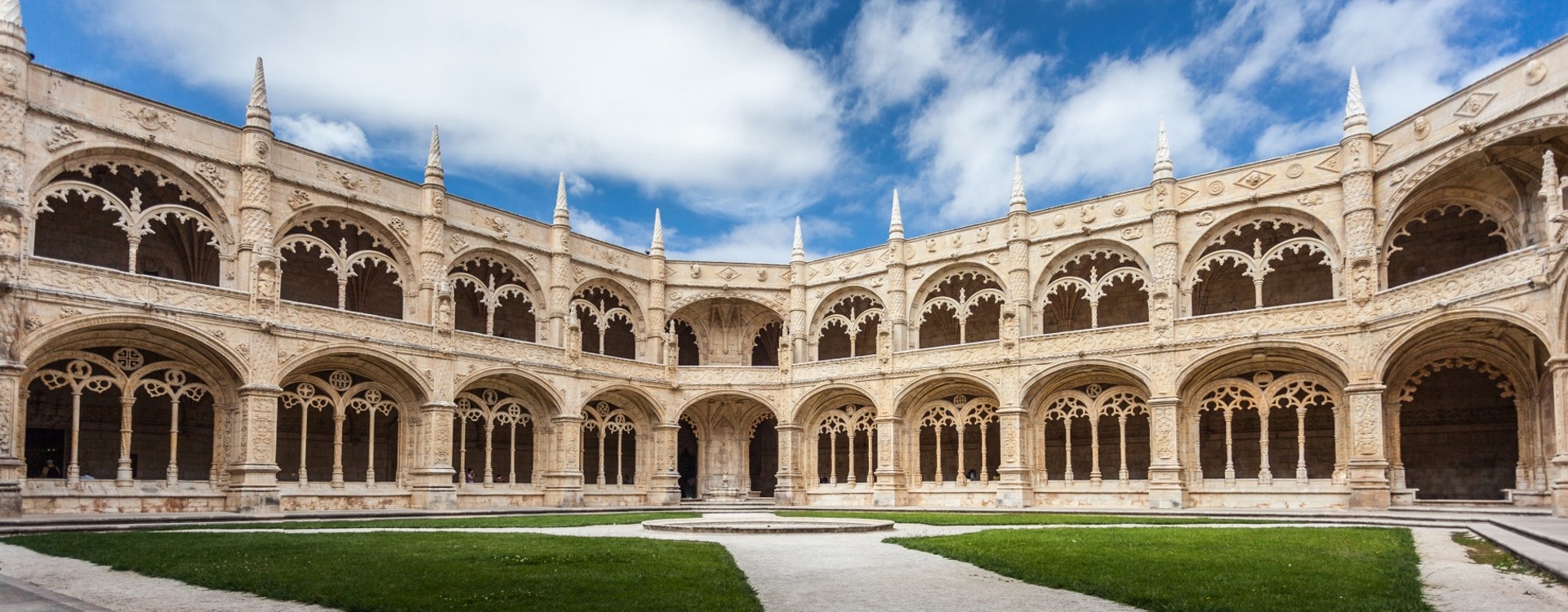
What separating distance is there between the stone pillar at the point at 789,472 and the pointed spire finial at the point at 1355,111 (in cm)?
2019

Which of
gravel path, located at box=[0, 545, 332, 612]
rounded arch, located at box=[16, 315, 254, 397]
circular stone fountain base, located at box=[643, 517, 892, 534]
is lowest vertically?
circular stone fountain base, located at box=[643, 517, 892, 534]

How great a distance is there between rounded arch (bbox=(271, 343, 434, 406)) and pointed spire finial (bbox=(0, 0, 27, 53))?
906cm

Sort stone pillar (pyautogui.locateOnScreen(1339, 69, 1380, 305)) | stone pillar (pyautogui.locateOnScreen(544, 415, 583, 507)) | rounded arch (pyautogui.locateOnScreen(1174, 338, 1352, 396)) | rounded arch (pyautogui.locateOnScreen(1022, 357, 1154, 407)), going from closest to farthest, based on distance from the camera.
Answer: stone pillar (pyautogui.locateOnScreen(1339, 69, 1380, 305))
rounded arch (pyautogui.locateOnScreen(1174, 338, 1352, 396))
rounded arch (pyautogui.locateOnScreen(1022, 357, 1154, 407))
stone pillar (pyautogui.locateOnScreen(544, 415, 583, 507))

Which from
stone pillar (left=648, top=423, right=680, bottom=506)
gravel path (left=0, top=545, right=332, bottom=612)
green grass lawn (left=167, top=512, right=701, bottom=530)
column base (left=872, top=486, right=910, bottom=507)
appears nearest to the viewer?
gravel path (left=0, top=545, right=332, bottom=612)

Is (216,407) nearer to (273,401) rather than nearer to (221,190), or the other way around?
(273,401)

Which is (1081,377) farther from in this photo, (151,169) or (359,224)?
(151,169)

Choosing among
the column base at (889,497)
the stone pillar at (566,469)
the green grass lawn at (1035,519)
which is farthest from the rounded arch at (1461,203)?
the stone pillar at (566,469)

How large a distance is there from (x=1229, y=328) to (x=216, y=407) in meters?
26.3

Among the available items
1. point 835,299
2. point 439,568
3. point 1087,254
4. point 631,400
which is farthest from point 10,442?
point 1087,254

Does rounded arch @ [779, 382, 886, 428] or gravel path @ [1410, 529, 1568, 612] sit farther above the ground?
rounded arch @ [779, 382, 886, 428]

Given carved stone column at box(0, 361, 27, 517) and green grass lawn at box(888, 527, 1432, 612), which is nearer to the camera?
green grass lawn at box(888, 527, 1432, 612)

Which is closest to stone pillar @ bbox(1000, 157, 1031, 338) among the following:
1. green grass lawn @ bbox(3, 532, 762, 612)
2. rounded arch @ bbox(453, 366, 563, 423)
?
rounded arch @ bbox(453, 366, 563, 423)

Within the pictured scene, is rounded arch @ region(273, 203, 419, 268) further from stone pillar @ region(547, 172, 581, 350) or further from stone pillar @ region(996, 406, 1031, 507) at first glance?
stone pillar @ region(996, 406, 1031, 507)

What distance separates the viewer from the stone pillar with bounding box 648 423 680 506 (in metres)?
37.6
